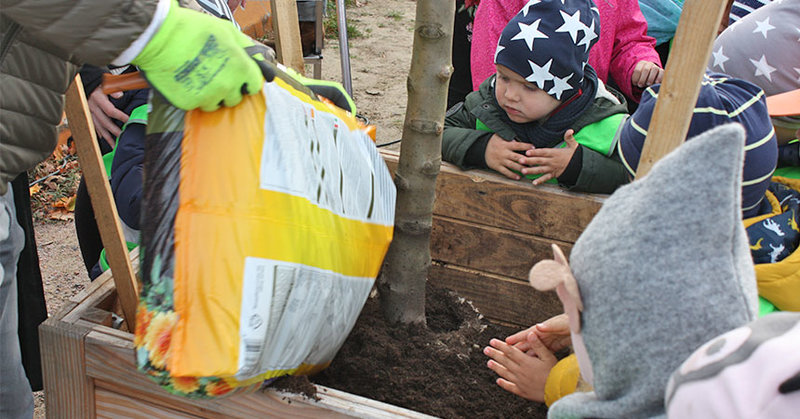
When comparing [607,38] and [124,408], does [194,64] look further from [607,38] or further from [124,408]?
[607,38]

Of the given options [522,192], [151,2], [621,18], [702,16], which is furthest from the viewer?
[621,18]

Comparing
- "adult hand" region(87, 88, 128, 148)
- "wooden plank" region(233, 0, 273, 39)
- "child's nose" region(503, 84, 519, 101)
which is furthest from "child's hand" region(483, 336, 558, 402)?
"wooden plank" region(233, 0, 273, 39)

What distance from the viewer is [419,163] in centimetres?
151

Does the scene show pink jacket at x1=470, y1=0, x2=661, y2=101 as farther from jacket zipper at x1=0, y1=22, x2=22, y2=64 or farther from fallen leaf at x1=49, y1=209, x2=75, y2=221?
fallen leaf at x1=49, y1=209, x2=75, y2=221

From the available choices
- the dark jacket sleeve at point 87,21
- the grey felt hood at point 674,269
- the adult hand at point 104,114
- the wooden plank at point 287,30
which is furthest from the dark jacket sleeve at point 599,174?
the adult hand at point 104,114

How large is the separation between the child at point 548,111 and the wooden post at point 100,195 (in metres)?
0.99

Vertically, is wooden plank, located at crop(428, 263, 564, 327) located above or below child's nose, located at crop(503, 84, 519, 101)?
below

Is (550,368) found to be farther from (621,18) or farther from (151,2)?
(621,18)

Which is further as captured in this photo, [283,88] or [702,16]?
[283,88]

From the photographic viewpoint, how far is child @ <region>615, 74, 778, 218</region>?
1371 mm

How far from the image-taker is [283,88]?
114 centimetres

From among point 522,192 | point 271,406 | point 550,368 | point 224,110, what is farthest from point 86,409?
point 522,192

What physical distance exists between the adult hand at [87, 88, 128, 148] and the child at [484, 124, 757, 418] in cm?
154

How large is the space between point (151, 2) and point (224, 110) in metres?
0.20
